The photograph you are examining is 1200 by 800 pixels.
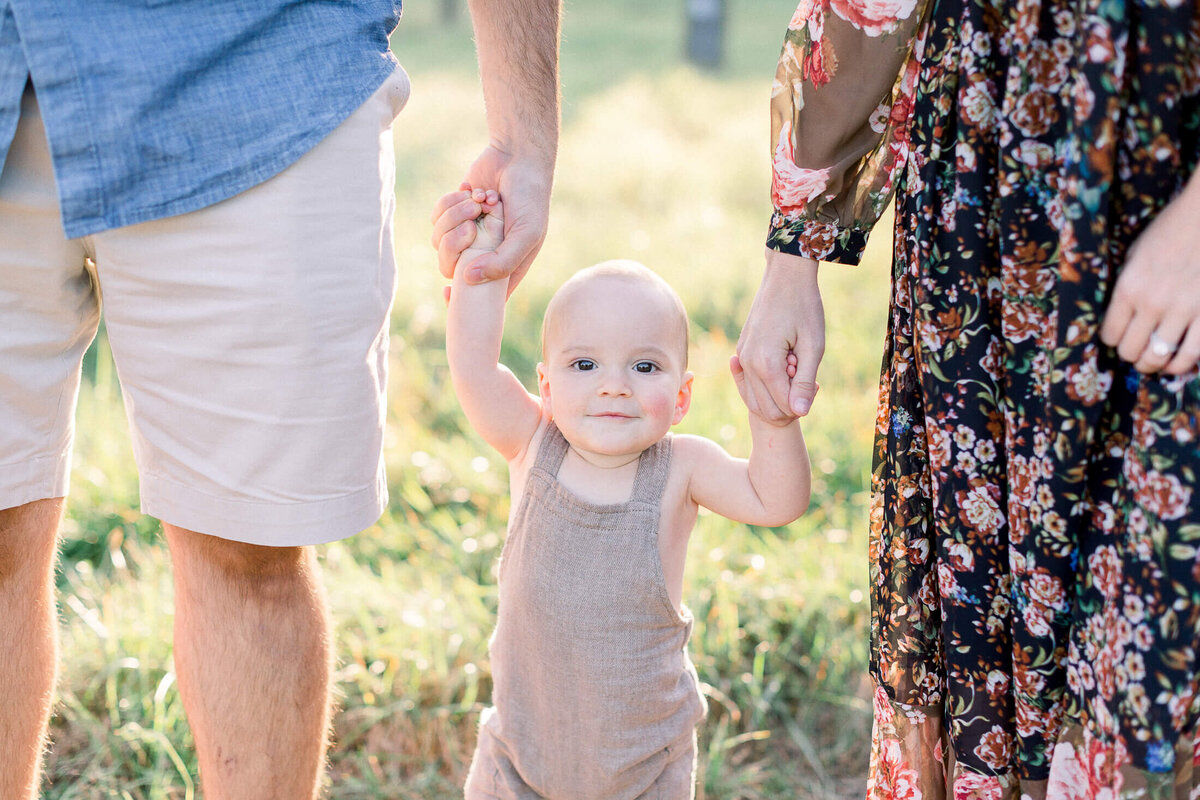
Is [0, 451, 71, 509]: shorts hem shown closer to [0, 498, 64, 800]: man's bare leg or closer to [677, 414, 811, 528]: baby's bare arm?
[0, 498, 64, 800]: man's bare leg

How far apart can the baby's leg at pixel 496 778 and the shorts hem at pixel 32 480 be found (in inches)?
29.6

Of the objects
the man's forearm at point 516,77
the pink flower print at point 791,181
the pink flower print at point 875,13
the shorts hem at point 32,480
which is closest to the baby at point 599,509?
the man's forearm at point 516,77

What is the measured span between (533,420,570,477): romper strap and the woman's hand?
2.81 feet

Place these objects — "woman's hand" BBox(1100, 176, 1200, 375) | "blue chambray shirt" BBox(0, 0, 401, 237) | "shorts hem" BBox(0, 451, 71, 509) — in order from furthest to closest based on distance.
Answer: "shorts hem" BBox(0, 451, 71, 509), "blue chambray shirt" BBox(0, 0, 401, 237), "woman's hand" BBox(1100, 176, 1200, 375)

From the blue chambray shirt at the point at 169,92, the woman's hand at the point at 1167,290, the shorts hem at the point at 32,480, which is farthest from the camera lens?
the shorts hem at the point at 32,480

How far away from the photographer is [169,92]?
57.7 inches

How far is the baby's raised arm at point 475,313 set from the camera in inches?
68.7

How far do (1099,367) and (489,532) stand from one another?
2.15 meters

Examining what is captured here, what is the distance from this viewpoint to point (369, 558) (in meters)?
3.13

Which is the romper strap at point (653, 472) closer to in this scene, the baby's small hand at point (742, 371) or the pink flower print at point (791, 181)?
the baby's small hand at point (742, 371)

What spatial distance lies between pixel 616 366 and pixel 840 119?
1.53 ft

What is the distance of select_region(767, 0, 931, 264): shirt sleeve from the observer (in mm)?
1458

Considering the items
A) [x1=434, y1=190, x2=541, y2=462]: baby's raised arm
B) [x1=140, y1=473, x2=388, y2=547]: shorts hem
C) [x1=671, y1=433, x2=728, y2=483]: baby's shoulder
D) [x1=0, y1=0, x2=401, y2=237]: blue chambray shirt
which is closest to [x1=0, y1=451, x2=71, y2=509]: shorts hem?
[x1=140, y1=473, x2=388, y2=547]: shorts hem

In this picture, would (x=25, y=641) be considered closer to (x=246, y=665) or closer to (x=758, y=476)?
(x=246, y=665)
